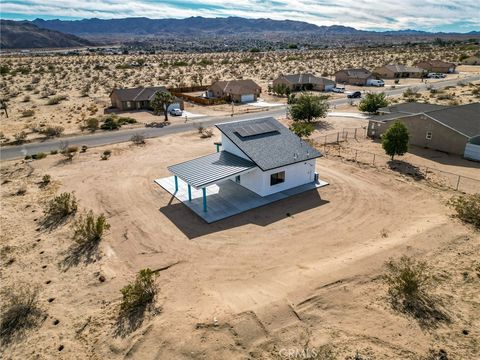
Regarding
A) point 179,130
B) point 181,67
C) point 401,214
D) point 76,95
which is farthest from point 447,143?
point 181,67

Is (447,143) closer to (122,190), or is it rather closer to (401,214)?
(401,214)

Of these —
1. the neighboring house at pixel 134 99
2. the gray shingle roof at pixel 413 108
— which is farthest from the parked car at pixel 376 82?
the neighboring house at pixel 134 99

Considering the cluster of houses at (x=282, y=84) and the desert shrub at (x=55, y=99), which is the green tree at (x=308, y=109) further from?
the desert shrub at (x=55, y=99)

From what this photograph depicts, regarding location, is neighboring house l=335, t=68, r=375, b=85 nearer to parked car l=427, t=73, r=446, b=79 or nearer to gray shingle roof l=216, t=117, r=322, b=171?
parked car l=427, t=73, r=446, b=79

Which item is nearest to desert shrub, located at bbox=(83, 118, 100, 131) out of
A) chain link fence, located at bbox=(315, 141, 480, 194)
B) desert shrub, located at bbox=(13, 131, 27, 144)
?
desert shrub, located at bbox=(13, 131, 27, 144)

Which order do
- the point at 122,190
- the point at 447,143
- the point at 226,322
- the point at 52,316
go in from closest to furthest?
the point at 226,322 < the point at 52,316 < the point at 122,190 < the point at 447,143

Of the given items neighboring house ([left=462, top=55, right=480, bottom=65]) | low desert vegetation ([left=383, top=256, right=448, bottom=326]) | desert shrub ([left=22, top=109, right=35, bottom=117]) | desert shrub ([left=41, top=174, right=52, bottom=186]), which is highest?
neighboring house ([left=462, top=55, right=480, bottom=65])

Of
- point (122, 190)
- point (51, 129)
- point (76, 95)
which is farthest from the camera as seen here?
point (76, 95)

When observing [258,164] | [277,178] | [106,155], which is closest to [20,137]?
[106,155]
